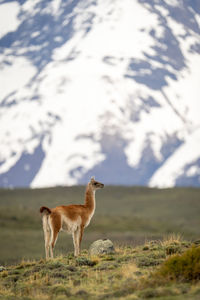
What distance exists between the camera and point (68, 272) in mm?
A: 18562

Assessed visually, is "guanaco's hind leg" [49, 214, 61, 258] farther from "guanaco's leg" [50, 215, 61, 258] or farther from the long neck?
the long neck

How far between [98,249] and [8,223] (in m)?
101

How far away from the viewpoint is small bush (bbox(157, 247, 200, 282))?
1530 cm

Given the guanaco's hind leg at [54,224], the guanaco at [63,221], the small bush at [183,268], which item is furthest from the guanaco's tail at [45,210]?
the small bush at [183,268]

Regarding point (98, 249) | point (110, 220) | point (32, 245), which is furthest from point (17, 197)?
point (98, 249)

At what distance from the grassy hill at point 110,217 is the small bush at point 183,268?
6424 centimetres

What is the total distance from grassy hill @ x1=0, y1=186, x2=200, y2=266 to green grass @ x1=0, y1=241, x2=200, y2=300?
59.2m

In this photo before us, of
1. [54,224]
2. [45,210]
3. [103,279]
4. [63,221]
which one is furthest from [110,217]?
[103,279]

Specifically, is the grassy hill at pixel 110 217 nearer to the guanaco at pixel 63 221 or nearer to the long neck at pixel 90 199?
the long neck at pixel 90 199

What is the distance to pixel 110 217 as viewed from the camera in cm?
13400

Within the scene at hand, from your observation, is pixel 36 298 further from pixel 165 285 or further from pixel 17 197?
pixel 17 197

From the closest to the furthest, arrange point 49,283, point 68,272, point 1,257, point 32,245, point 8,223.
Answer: point 49,283, point 68,272, point 1,257, point 32,245, point 8,223

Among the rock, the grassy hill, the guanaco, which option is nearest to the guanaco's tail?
the guanaco

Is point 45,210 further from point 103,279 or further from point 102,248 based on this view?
point 103,279
